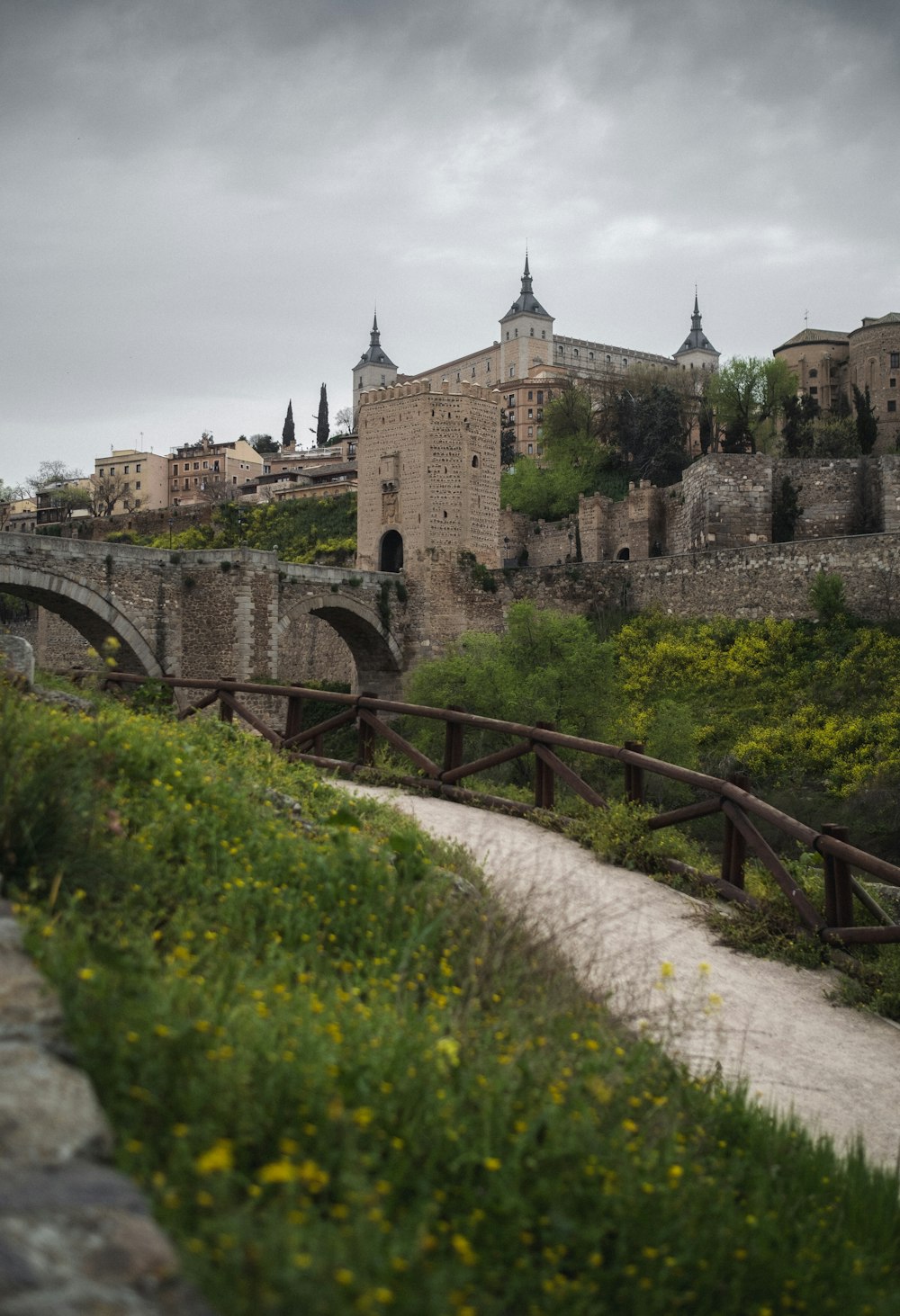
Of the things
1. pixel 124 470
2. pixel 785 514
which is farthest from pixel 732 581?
pixel 124 470

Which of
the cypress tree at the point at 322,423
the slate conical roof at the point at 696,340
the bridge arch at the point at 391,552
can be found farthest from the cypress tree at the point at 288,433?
the bridge arch at the point at 391,552

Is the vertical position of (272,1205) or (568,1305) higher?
(272,1205)

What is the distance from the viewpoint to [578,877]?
6.77 m

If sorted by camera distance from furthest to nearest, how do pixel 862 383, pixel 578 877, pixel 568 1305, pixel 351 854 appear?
1. pixel 862 383
2. pixel 578 877
3. pixel 351 854
4. pixel 568 1305

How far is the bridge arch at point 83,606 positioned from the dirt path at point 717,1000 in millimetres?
19425

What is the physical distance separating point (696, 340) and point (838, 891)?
99.0m

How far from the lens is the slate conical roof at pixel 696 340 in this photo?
9906cm

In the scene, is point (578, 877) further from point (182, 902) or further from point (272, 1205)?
point (272, 1205)

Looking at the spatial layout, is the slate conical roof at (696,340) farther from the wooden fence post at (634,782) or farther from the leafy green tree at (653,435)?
the wooden fence post at (634,782)

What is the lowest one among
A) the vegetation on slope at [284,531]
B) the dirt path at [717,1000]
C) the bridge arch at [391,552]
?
the dirt path at [717,1000]

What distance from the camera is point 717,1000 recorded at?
434cm

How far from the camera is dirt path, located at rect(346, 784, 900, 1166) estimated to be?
439cm

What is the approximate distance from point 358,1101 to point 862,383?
6443cm

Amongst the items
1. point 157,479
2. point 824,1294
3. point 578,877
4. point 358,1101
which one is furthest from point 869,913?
point 157,479
